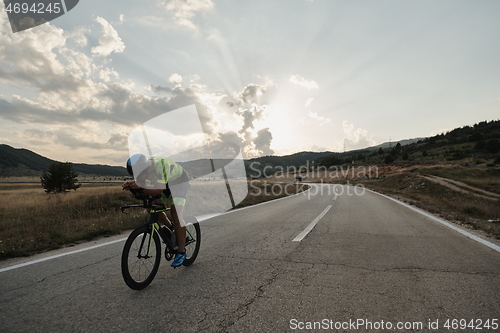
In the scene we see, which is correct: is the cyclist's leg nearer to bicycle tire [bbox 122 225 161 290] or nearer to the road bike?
the road bike

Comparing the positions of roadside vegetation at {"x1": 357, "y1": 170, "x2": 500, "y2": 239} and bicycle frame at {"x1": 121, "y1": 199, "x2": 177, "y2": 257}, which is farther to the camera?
roadside vegetation at {"x1": 357, "y1": 170, "x2": 500, "y2": 239}

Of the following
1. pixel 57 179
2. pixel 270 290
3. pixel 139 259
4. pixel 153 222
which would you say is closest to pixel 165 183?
pixel 153 222

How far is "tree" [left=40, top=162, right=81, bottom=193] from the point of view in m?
26.0

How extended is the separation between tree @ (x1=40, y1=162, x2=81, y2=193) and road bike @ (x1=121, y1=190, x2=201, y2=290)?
30.1 m

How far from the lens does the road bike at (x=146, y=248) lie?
9.85ft

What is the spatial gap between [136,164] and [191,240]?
5.71 feet

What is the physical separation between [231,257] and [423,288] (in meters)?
2.86

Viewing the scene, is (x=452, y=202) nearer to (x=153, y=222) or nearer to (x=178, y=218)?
(x=178, y=218)

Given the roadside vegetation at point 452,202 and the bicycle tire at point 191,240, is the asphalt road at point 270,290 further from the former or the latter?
the roadside vegetation at point 452,202

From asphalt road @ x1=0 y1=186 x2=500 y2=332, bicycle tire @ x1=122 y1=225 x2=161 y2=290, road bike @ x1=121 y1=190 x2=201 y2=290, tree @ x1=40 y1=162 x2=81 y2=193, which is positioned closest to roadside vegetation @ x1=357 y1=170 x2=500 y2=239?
asphalt road @ x1=0 y1=186 x2=500 y2=332

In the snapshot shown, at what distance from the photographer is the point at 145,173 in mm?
3369

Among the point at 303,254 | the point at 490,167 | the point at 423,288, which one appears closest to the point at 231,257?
the point at 303,254

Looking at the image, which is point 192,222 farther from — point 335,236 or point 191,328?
point 335,236

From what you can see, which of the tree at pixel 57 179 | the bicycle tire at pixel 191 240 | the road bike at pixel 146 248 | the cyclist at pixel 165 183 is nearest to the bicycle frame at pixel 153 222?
the road bike at pixel 146 248
